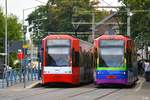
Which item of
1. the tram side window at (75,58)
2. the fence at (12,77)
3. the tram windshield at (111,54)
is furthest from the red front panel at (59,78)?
the tram windshield at (111,54)

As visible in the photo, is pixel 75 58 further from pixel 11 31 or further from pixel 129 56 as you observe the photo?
pixel 11 31

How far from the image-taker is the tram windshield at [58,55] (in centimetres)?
3956

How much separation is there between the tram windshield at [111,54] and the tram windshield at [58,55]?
2.08 meters

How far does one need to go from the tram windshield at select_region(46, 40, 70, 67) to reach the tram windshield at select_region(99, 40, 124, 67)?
208 cm

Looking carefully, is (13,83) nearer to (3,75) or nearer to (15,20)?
(3,75)

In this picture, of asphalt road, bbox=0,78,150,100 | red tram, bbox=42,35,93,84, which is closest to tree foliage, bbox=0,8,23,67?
asphalt road, bbox=0,78,150,100

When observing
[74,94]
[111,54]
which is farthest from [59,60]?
[74,94]

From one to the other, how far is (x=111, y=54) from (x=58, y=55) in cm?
320

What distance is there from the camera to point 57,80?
39.6 m

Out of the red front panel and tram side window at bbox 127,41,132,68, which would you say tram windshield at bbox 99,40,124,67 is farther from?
the red front panel

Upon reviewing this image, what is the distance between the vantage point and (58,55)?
39.6 metres

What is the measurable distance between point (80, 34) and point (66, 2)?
18.3ft

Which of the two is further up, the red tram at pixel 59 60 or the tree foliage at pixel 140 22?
the tree foliage at pixel 140 22

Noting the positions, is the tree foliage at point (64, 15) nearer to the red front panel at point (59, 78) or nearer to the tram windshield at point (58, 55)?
the tram windshield at point (58, 55)
